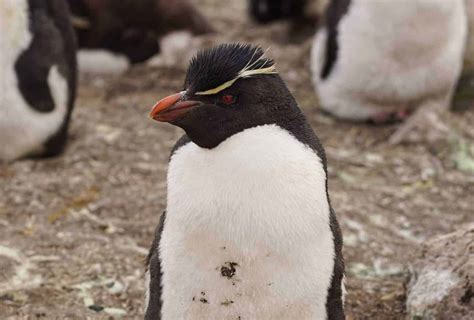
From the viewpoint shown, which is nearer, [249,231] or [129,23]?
[249,231]

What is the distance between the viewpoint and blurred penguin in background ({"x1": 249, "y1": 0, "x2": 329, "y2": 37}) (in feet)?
26.0

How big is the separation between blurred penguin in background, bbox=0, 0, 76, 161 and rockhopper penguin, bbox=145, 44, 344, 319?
2.09 meters

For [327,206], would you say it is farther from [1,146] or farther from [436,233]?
[1,146]

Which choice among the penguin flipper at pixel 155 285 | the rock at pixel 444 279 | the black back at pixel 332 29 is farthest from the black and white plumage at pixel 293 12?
the penguin flipper at pixel 155 285

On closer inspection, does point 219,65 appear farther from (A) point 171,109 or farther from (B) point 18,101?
(B) point 18,101

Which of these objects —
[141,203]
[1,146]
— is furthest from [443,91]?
[1,146]

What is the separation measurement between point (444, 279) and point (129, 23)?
4027mm

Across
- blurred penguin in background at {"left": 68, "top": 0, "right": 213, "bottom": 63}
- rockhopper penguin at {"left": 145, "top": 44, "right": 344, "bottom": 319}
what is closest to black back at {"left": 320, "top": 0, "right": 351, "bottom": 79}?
blurred penguin in background at {"left": 68, "top": 0, "right": 213, "bottom": 63}

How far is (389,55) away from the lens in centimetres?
515

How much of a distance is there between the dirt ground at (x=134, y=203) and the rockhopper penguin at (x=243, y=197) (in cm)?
89

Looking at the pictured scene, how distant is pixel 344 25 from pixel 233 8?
3687 mm

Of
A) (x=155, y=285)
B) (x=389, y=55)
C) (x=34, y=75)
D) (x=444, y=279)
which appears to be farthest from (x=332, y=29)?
(x=155, y=285)

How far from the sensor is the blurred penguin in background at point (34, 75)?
171 inches

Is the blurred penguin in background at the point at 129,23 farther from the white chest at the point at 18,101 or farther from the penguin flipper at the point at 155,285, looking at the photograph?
the penguin flipper at the point at 155,285
